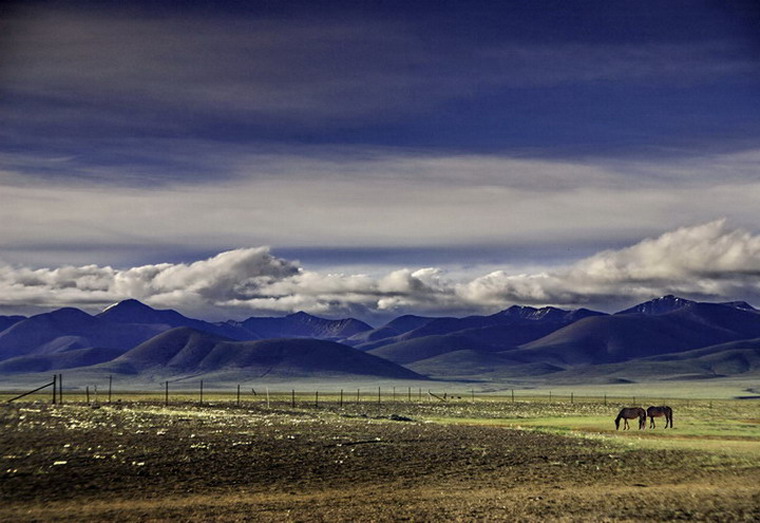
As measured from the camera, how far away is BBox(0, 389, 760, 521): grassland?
1150 inches

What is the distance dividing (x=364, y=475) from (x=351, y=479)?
125cm

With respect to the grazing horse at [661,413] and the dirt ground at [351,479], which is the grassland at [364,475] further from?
the grazing horse at [661,413]

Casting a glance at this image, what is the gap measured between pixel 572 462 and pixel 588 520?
14.3m

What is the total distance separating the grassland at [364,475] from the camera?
29.2 metres

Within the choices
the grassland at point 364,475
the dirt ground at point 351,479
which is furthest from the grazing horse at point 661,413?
the dirt ground at point 351,479

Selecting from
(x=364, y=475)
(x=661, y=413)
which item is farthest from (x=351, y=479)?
(x=661, y=413)

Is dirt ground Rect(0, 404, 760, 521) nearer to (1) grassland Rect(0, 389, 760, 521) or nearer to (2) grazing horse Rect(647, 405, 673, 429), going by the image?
(1) grassland Rect(0, 389, 760, 521)

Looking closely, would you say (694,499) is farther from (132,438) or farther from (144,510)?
(132,438)

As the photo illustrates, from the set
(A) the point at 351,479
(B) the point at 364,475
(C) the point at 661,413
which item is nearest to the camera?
(A) the point at 351,479

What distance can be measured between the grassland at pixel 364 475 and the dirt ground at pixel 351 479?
73 mm

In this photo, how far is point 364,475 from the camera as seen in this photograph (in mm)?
37031

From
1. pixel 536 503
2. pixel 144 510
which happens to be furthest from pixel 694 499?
pixel 144 510

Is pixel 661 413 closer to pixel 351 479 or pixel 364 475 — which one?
pixel 364 475

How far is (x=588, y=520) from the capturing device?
2797cm
